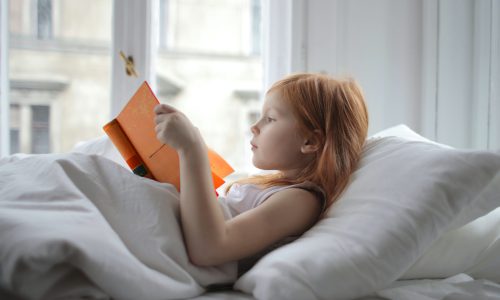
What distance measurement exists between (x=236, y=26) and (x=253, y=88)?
0.89ft

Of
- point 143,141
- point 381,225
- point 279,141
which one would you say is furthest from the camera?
point 279,141

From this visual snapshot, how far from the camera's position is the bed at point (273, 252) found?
64 centimetres

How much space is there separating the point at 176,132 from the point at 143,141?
0.38 ft

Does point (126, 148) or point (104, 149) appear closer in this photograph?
point (126, 148)

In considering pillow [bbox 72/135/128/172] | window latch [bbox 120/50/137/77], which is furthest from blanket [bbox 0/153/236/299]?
window latch [bbox 120/50/137/77]

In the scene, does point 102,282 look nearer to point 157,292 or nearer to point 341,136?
point 157,292

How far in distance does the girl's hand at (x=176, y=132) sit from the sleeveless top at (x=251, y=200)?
0.49 feet

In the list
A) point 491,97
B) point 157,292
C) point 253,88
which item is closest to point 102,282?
point 157,292

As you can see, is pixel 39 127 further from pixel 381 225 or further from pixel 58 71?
pixel 381 225

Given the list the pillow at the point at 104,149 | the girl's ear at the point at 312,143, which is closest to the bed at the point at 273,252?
the girl's ear at the point at 312,143

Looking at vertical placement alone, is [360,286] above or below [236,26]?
below

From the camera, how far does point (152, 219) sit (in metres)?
0.78

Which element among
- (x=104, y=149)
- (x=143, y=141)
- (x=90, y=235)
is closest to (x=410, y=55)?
(x=104, y=149)

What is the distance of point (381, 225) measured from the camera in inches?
30.2
